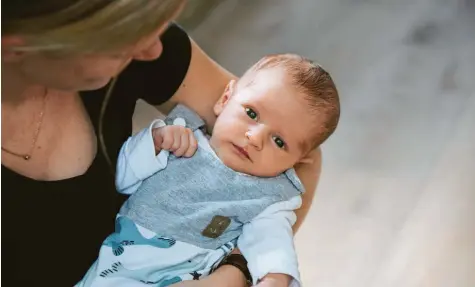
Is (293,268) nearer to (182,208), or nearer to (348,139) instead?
(182,208)

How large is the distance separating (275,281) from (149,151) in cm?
22

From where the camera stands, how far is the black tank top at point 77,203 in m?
0.79

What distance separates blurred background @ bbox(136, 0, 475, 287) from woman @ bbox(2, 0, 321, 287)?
2.18 ft

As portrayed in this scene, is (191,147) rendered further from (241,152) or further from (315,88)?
(315,88)

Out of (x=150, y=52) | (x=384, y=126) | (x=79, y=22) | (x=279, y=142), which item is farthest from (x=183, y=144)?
(x=384, y=126)

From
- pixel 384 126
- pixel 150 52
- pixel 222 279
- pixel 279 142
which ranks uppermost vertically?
pixel 150 52

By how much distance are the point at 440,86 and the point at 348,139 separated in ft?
1.10


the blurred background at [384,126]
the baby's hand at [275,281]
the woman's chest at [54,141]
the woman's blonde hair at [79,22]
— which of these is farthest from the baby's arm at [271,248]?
the blurred background at [384,126]

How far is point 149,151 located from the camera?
0.93m

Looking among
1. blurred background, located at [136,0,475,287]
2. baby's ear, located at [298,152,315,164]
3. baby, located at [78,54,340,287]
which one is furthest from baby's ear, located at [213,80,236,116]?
blurred background, located at [136,0,475,287]

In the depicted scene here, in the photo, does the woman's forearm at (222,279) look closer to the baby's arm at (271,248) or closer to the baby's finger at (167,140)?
the baby's arm at (271,248)

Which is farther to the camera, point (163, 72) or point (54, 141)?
point (163, 72)

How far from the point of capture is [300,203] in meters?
1.00

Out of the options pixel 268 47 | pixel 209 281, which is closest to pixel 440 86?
pixel 268 47
